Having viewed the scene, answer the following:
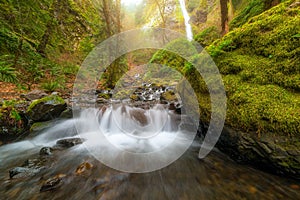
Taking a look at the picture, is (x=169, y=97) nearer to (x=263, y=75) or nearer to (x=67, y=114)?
(x=67, y=114)

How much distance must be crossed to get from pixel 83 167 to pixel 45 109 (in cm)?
327

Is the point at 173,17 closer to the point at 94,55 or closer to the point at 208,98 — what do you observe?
the point at 94,55

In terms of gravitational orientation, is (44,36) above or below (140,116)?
above

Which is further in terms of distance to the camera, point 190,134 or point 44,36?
point 44,36

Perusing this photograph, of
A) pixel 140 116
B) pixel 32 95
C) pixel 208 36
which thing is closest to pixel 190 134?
pixel 140 116

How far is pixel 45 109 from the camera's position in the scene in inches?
191

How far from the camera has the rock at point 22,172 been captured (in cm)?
238

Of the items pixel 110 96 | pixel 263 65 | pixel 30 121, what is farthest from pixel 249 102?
pixel 110 96

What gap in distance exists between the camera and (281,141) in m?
1.91

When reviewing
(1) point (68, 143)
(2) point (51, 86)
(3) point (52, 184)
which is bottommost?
(3) point (52, 184)

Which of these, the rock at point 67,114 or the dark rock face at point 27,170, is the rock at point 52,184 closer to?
the dark rock face at point 27,170

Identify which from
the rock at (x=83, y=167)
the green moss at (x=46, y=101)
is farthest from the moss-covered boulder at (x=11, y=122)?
the rock at (x=83, y=167)

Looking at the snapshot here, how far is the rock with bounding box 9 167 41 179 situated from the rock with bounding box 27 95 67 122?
2705mm

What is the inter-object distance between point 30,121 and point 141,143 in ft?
12.0
